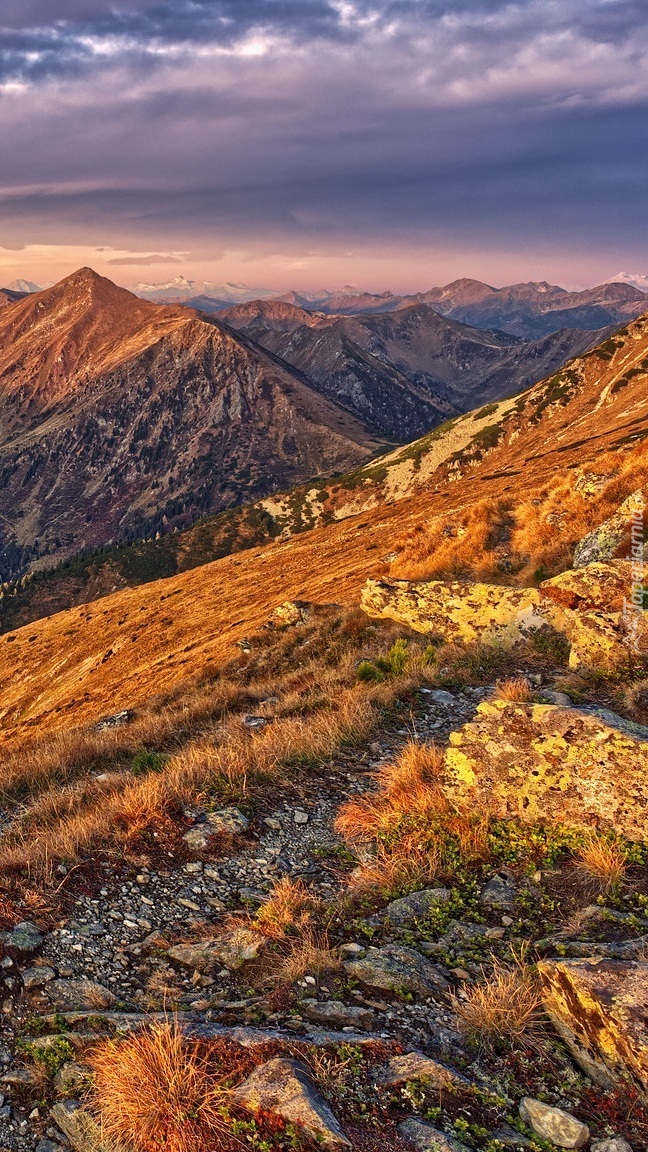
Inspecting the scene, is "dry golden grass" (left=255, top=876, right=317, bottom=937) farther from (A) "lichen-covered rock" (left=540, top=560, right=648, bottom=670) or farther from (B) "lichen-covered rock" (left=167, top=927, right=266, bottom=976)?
(A) "lichen-covered rock" (left=540, top=560, right=648, bottom=670)

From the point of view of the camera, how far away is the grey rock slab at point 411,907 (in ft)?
22.1

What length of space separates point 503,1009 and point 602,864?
2507mm

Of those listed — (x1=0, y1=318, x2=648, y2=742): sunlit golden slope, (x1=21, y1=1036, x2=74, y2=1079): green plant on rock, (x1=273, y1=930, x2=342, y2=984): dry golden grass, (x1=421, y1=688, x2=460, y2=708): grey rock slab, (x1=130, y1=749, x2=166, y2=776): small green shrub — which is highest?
(x1=21, y1=1036, x2=74, y2=1079): green plant on rock

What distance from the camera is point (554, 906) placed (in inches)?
262

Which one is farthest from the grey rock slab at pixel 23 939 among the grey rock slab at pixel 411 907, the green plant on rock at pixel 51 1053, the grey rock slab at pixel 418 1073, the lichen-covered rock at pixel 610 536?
the lichen-covered rock at pixel 610 536

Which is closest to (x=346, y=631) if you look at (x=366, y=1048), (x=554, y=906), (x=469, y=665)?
(x=469, y=665)

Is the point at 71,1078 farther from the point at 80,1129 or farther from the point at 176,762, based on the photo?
the point at 176,762

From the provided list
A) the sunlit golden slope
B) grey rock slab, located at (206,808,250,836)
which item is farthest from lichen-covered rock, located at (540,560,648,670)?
the sunlit golden slope

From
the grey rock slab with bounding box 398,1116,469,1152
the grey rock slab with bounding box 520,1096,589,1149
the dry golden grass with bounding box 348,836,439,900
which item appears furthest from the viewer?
the dry golden grass with bounding box 348,836,439,900

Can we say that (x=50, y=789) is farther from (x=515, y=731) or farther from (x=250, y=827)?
(x=515, y=731)

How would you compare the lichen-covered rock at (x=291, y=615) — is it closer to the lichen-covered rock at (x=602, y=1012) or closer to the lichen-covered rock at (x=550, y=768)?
the lichen-covered rock at (x=550, y=768)

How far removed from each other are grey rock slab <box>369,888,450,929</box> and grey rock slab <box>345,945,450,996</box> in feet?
1.83

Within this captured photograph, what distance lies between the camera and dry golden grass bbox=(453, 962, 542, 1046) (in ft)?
16.5

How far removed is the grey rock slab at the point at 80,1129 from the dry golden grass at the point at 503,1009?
9.34 feet
